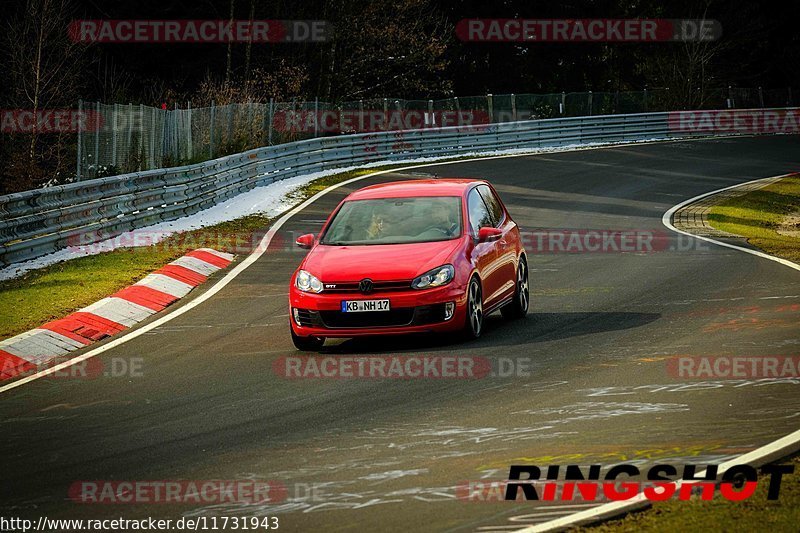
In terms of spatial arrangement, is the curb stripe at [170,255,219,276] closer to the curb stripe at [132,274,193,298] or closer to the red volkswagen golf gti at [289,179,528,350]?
the curb stripe at [132,274,193,298]

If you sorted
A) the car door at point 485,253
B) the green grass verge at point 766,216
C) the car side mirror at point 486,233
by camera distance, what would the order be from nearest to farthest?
the car door at point 485,253 < the car side mirror at point 486,233 < the green grass verge at point 766,216

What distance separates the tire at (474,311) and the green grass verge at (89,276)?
15.5ft

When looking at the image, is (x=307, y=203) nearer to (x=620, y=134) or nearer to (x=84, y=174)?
(x=84, y=174)

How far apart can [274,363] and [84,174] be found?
1308cm

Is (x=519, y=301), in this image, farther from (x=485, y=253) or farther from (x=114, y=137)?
(x=114, y=137)

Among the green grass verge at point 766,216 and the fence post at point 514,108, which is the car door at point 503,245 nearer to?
the green grass verge at point 766,216

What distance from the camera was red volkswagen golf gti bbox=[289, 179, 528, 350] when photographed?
39.0ft

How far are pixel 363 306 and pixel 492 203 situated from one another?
10.0 feet

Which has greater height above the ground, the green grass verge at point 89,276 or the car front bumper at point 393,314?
the car front bumper at point 393,314

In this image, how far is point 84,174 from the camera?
77.2 feet

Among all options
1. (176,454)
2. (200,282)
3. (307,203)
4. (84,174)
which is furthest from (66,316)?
(307,203)

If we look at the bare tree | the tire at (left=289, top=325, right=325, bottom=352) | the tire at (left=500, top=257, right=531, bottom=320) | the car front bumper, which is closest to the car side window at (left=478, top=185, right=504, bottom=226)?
the tire at (left=500, top=257, right=531, bottom=320)

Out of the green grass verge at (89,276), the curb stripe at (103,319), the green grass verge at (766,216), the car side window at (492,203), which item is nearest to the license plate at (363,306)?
the car side window at (492,203)

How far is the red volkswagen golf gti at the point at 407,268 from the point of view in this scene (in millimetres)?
11875
